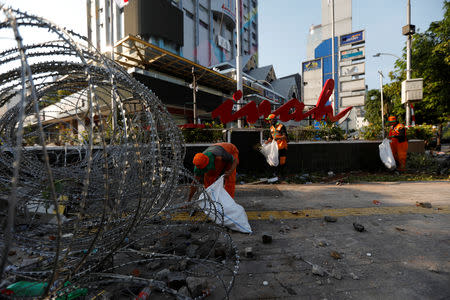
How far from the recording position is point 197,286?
5.04 feet

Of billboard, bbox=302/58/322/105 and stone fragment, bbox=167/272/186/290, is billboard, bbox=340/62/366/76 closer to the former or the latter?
billboard, bbox=302/58/322/105

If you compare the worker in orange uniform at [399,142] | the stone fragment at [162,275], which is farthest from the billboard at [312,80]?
the stone fragment at [162,275]

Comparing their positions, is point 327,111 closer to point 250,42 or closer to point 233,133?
point 233,133

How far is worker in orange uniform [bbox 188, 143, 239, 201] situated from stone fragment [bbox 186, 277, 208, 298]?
1.64m

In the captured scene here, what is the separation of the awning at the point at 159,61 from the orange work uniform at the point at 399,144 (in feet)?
27.7

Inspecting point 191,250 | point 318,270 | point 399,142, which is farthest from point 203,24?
point 318,270

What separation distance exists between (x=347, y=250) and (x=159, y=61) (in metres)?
12.4

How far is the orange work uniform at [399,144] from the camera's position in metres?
6.85

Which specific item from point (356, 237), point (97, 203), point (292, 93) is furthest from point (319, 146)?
A: point (292, 93)

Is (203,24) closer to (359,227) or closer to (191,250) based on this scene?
(359,227)

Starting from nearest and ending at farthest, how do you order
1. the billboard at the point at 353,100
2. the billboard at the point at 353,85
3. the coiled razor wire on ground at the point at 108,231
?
the coiled razor wire on ground at the point at 108,231
the billboard at the point at 353,100
the billboard at the point at 353,85

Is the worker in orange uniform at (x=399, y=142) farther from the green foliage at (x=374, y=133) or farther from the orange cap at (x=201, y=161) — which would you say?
the orange cap at (x=201, y=161)

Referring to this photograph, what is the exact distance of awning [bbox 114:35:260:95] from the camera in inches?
409

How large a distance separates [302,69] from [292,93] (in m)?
11.8
